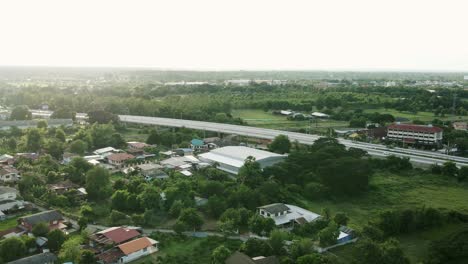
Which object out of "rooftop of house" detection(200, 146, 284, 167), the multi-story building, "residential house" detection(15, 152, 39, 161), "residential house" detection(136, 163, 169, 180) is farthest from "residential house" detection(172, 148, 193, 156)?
the multi-story building

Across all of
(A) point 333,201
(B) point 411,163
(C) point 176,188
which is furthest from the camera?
(B) point 411,163

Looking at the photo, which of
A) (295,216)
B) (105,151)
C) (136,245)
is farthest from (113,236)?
(105,151)

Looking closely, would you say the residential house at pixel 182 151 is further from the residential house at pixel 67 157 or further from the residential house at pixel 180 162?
the residential house at pixel 67 157

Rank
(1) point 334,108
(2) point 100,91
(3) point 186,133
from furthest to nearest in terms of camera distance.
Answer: (2) point 100,91 < (1) point 334,108 < (3) point 186,133

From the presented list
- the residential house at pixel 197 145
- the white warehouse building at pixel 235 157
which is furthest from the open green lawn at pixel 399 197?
the residential house at pixel 197 145

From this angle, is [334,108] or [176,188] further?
[334,108]

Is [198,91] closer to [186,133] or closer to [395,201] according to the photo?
[186,133]

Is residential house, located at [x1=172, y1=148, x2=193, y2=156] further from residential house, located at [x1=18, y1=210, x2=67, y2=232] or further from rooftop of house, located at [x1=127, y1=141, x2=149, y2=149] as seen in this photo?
residential house, located at [x1=18, y1=210, x2=67, y2=232]

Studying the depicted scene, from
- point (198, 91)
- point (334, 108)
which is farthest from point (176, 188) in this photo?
point (198, 91)
